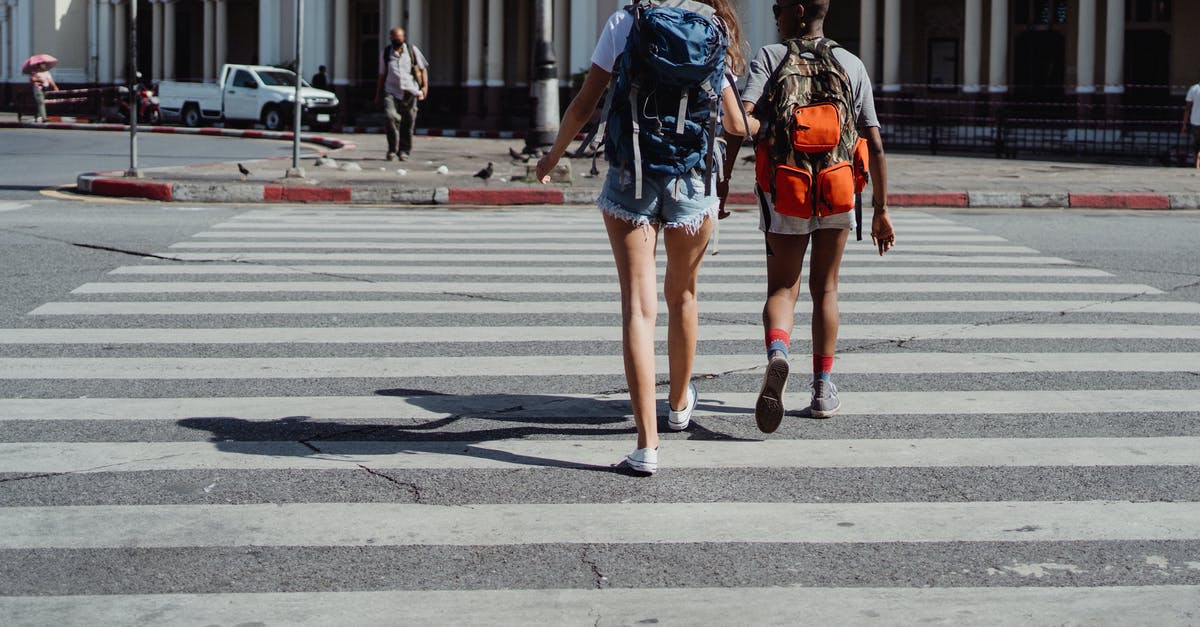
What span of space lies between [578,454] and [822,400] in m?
1.20

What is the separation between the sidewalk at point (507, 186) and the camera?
17.0 metres

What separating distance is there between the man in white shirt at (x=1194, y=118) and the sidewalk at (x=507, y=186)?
1578 millimetres

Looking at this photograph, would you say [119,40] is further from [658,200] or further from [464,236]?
[658,200]

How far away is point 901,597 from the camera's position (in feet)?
14.0

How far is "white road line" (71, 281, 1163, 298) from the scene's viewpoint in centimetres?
984

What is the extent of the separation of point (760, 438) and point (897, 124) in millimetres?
27955

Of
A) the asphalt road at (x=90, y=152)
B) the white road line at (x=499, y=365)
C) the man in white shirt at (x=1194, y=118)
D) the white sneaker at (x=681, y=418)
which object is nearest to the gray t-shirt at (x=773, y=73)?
the white sneaker at (x=681, y=418)

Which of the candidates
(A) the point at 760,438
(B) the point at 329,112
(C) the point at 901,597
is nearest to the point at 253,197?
(A) the point at 760,438

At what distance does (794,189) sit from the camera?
596cm

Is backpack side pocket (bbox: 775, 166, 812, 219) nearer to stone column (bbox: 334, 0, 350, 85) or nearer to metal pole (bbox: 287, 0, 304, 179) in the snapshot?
metal pole (bbox: 287, 0, 304, 179)

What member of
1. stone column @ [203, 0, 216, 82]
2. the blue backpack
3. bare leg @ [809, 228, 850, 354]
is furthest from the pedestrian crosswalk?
stone column @ [203, 0, 216, 82]

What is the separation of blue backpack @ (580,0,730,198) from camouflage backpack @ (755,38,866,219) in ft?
1.72

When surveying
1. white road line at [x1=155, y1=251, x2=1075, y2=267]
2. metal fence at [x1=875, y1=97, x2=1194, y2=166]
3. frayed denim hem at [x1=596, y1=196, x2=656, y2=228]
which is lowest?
white road line at [x1=155, y1=251, x2=1075, y2=267]

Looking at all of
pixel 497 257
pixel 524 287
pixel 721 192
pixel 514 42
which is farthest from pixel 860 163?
pixel 514 42
